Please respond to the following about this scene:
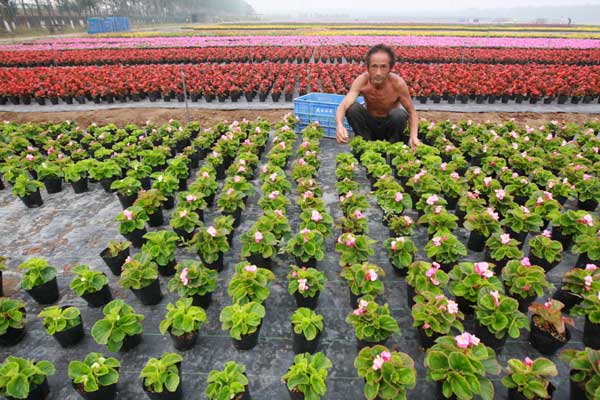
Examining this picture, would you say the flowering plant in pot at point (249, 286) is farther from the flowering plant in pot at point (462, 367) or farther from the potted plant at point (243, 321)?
the flowering plant in pot at point (462, 367)

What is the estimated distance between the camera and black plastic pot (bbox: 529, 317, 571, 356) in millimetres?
3443

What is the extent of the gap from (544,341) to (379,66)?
211 inches

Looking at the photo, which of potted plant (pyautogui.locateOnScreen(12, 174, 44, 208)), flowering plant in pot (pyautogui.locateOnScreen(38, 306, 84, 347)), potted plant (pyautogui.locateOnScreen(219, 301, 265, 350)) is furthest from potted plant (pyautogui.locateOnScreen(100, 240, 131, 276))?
potted plant (pyautogui.locateOnScreen(12, 174, 44, 208))

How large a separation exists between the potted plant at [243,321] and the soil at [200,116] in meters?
10.6

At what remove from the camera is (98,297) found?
4.25 meters

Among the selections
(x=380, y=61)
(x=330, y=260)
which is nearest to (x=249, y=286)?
(x=330, y=260)

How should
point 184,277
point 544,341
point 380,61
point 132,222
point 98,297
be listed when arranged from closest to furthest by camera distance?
point 544,341, point 184,277, point 98,297, point 132,222, point 380,61

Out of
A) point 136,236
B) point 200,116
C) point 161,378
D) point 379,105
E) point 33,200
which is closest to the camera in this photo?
point 161,378

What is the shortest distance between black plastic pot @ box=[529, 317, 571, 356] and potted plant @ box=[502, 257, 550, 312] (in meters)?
0.35

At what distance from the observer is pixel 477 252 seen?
5227 mm

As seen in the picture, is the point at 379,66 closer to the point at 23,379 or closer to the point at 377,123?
the point at 377,123

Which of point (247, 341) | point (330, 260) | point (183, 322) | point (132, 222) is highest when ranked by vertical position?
point (132, 222)

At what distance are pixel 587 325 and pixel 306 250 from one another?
321cm

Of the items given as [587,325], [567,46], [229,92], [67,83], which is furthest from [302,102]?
[567,46]
